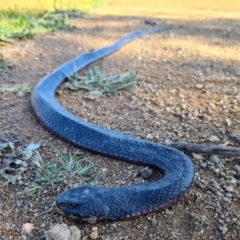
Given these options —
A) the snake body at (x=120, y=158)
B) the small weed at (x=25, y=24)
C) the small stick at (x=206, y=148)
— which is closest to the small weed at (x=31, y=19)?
the small weed at (x=25, y=24)

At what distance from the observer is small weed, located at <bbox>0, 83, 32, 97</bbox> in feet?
12.1

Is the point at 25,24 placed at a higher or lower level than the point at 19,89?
higher

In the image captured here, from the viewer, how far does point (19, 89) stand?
12.4ft

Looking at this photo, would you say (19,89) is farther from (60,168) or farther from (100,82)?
(60,168)

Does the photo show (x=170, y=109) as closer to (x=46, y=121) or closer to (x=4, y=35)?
(x=46, y=121)

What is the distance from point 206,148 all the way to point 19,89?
2.06 m

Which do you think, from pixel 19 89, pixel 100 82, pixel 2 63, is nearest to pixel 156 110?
pixel 100 82

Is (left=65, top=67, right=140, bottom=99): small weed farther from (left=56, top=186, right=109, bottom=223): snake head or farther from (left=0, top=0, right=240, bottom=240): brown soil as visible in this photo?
(left=56, top=186, right=109, bottom=223): snake head

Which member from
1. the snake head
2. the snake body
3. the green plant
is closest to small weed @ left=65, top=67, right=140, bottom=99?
the snake body

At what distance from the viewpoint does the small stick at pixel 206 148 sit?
2.49 m

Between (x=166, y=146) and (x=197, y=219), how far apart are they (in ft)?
2.17

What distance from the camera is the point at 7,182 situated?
7.54ft

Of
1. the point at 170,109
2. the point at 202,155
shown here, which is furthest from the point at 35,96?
the point at 202,155

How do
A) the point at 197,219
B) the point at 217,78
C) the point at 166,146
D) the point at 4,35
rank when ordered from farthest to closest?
the point at 4,35, the point at 217,78, the point at 166,146, the point at 197,219
